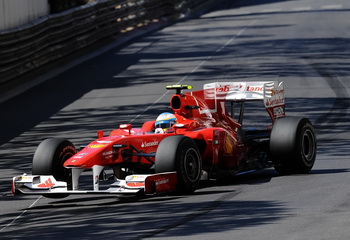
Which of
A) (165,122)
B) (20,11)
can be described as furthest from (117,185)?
(20,11)

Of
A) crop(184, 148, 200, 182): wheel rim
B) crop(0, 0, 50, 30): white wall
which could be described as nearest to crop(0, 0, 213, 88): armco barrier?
crop(0, 0, 50, 30): white wall

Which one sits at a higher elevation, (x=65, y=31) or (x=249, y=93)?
(x=65, y=31)

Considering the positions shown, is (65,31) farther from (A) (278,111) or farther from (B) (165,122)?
(B) (165,122)

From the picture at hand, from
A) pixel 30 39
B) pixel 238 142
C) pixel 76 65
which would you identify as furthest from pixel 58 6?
pixel 238 142

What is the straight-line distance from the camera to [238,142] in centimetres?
1296

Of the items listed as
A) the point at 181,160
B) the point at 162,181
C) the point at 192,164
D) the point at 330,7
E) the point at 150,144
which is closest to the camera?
the point at 162,181

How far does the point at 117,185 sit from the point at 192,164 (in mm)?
Result: 1076

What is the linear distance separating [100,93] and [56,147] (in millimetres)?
11972

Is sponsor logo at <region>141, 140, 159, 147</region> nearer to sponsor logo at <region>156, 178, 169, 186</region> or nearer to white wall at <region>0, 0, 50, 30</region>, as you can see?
sponsor logo at <region>156, 178, 169, 186</region>

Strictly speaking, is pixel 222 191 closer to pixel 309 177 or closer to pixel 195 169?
pixel 195 169

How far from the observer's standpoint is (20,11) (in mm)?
25859

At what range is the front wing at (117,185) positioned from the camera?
10906mm

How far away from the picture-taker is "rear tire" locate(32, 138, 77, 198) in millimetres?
11664

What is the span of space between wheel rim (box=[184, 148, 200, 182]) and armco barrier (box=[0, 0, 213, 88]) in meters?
12.0
